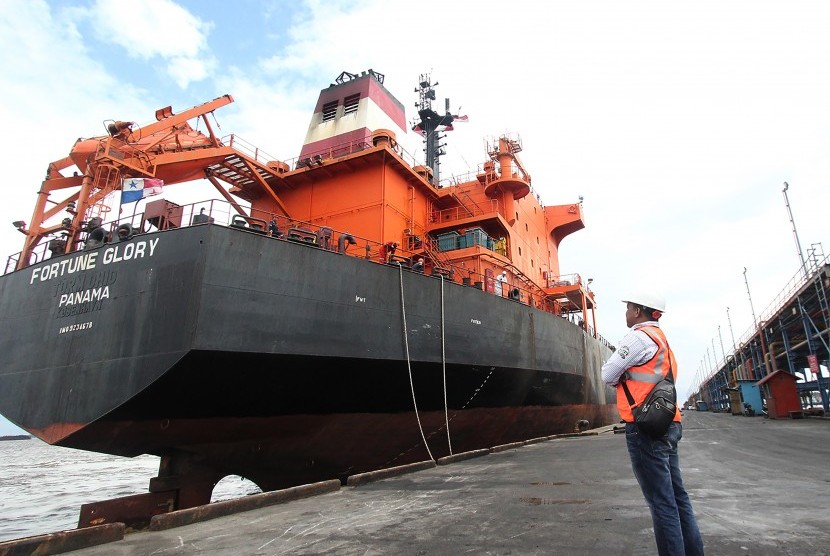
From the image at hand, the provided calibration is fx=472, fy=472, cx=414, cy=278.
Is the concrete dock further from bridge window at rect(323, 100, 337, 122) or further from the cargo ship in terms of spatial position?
bridge window at rect(323, 100, 337, 122)

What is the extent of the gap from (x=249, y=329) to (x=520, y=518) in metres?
5.17

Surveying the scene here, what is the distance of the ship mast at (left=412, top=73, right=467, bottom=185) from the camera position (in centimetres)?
2584

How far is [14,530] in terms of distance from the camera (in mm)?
10391

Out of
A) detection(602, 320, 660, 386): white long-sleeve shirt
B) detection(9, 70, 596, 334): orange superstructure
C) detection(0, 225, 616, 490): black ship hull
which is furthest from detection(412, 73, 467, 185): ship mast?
detection(602, 320, 660, 386): white long-sleeve shirt

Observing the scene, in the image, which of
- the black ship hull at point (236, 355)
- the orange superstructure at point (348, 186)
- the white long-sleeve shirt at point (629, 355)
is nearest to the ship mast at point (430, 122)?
the orange superstructure at point (348, 186)

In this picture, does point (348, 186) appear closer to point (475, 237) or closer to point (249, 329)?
point (475, 237)

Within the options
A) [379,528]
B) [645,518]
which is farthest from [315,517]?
[645,518]

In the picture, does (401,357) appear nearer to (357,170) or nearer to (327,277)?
(327,277)

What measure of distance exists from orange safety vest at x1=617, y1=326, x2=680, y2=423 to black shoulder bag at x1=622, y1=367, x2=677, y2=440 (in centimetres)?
3

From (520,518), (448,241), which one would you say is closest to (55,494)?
(448,241)

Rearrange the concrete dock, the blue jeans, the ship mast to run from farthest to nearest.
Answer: the ship mast < the concrete dock < the blue jeans

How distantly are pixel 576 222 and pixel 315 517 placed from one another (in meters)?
20.2

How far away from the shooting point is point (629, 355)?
2.68 metres

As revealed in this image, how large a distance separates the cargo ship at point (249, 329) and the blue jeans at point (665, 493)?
6338 mm
